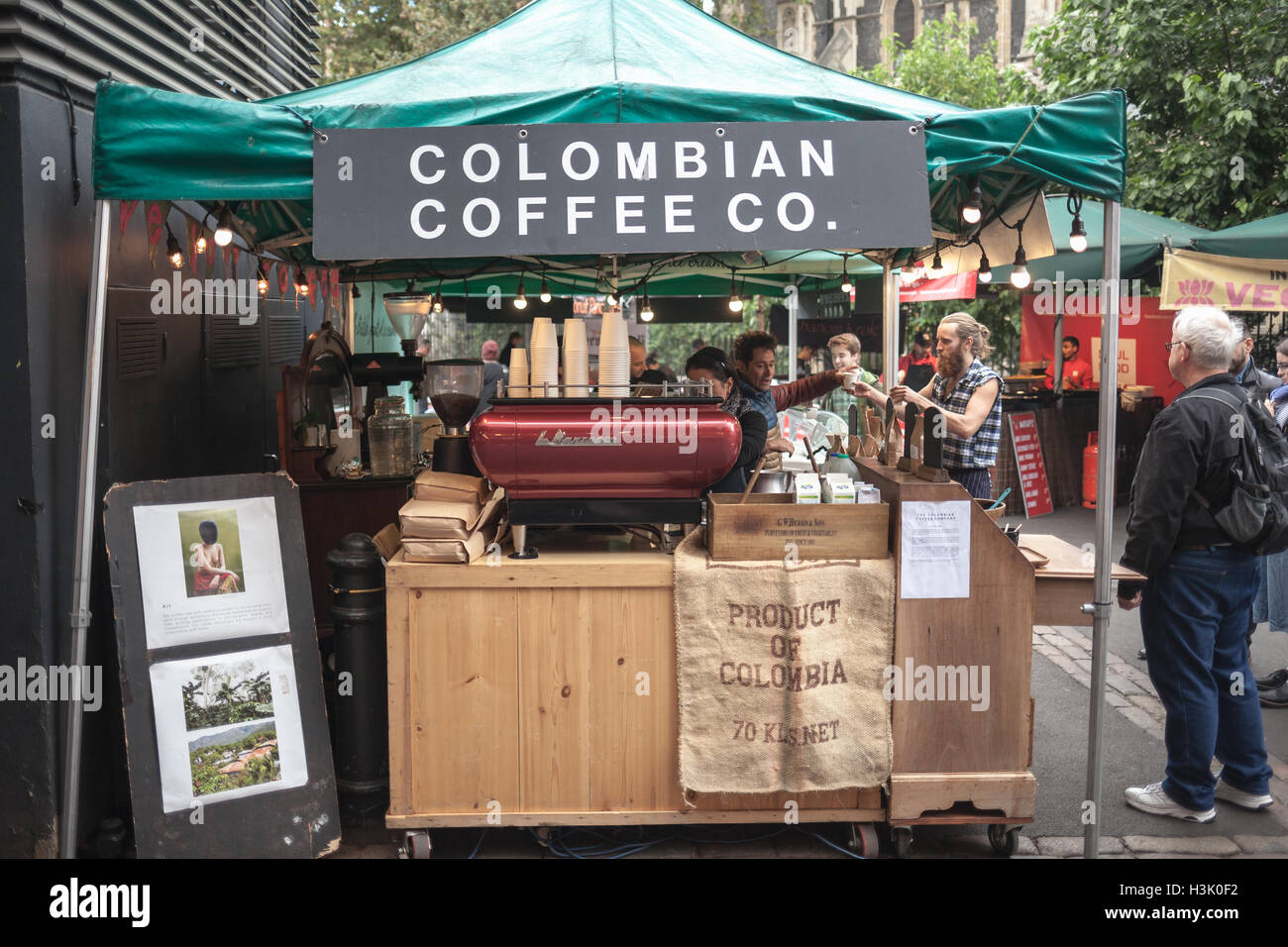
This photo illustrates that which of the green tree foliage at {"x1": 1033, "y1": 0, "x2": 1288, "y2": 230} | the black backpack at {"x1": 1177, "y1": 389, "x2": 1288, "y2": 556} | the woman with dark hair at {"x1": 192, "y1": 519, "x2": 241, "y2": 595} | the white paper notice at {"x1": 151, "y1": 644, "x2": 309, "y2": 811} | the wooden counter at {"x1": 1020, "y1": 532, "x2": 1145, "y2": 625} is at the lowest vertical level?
the white paper notice at {"x1": 151, "y1": 644, "x2": 309, "y2": 811}

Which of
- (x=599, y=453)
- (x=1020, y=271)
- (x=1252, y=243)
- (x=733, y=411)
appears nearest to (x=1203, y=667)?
(x=1020, y=271)

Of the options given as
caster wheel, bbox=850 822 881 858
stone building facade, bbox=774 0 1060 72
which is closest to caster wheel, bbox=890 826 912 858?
caster wheel, bbox=850 822 881 858

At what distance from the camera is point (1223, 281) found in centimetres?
832

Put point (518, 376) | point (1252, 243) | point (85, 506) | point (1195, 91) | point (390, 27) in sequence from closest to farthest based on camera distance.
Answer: point (85, 506)
point (518, 376)
point (1252, 243)
point (1195, 91)
point (390, 27)

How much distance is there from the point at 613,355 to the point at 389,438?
2563mm

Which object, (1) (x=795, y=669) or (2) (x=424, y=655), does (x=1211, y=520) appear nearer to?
(1) (x=795, y=669)

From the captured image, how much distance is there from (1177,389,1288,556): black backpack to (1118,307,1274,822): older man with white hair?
2cm

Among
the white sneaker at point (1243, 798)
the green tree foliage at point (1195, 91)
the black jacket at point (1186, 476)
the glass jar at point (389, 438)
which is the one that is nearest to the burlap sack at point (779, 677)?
the black jacket at point (1186, 476)

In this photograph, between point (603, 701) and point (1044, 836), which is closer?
point (603, 701)

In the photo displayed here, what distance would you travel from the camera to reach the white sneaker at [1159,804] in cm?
432

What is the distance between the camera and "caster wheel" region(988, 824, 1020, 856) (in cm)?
403

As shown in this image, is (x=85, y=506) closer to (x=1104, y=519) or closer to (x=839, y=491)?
(x=839, y=491)

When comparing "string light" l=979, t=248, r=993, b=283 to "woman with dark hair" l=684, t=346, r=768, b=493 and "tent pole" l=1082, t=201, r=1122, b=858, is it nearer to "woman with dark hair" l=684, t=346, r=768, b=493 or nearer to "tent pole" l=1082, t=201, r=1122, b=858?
"woman with dark hair" l=684, t=346, r=768, b=493
